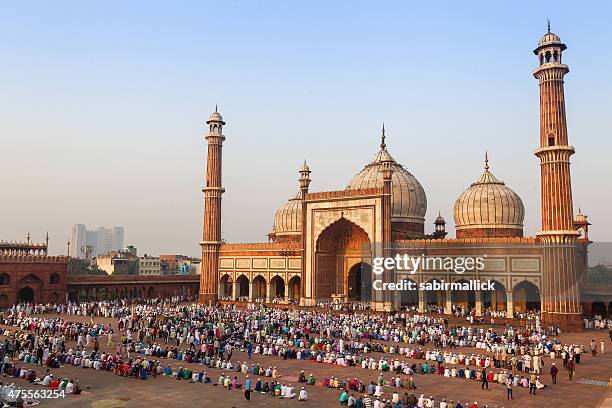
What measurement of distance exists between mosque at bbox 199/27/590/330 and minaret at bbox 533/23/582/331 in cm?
5

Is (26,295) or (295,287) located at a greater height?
(295,287)

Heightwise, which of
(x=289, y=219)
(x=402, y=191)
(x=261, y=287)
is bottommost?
(x=261, y=287)

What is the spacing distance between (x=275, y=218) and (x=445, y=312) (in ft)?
77.9

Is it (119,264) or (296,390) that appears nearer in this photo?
(296,390)

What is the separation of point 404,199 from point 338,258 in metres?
7.73

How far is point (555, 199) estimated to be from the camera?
30.1 metres

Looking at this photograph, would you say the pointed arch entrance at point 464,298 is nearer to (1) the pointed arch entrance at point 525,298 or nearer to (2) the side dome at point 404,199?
(1) the pointed arch entrance at point 525,298

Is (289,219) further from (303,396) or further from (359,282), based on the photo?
(303,396)

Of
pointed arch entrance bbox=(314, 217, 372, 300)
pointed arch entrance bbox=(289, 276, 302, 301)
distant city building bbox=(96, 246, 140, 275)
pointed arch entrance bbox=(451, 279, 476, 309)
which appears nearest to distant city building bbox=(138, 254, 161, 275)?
distant city building bbox=(96, 246, 140, 275)

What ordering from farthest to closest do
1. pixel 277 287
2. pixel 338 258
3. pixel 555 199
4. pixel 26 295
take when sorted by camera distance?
pixel 277 287 < pixel 26 295 < pixel 338 258 < pixel 555 199

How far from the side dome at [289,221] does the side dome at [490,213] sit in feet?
51.4

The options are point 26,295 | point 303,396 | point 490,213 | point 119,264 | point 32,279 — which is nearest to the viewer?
point 303,396

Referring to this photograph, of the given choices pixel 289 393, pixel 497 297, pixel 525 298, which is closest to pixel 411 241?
pixel 497 297

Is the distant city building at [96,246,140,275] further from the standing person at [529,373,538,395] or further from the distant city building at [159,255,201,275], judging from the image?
the standing person at [529,373,538,395]
